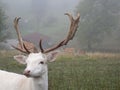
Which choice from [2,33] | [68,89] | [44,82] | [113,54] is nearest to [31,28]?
[2,33]

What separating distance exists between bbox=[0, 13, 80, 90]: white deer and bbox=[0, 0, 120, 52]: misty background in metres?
19.7

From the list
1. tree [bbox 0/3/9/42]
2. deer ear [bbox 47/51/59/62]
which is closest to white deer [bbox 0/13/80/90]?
deer ear [bbox 47/51/59/62]

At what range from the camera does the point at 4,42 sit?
29.8 metres

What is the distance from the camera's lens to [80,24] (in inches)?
1257

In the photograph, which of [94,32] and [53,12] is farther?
[53,12]

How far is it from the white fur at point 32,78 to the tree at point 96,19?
2377 cm

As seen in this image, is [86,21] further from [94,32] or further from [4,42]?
[4,42]

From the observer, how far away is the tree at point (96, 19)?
102ft

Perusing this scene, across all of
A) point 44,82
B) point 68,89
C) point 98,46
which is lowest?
point 98,46

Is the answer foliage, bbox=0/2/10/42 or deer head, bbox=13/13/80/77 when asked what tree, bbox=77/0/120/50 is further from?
deer head, bbox=13/13/80/77

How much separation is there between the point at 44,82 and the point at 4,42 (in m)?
24.6

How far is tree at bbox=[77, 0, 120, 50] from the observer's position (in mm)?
31045

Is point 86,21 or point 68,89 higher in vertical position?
point 68,89

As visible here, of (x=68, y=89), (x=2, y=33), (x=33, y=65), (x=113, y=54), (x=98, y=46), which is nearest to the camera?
(x=33, y=65)
